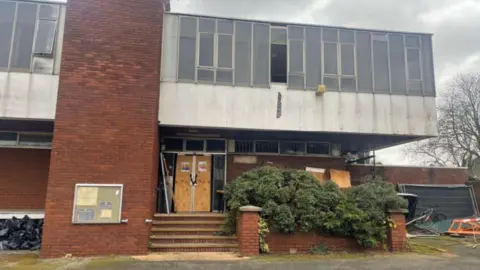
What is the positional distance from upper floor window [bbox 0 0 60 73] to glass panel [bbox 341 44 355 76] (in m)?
8.21

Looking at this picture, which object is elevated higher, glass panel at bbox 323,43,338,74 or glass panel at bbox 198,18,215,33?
glass panel at bbox 198,18,215,33

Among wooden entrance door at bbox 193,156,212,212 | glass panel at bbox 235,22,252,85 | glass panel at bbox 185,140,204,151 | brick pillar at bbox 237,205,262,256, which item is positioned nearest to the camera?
brick pillar at bbox 237,205,262,256

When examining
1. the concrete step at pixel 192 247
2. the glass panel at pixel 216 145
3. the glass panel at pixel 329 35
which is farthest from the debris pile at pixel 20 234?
the glass panel at pixel 329 35

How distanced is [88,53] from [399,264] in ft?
28.5

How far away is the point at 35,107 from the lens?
372 inches

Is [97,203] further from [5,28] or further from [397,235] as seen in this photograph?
[397,235]

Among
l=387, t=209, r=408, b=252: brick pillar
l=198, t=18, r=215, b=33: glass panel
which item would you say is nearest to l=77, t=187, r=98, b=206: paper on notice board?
l=198, t=18, r=215, b=33: glass panel

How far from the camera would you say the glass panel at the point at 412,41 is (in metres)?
11.6

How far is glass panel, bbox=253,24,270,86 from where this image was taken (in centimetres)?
1070

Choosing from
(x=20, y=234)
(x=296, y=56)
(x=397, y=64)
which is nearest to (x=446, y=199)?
(x=397, y=64)

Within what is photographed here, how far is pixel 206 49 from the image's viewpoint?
10.6 m

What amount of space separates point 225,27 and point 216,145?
3.91 m

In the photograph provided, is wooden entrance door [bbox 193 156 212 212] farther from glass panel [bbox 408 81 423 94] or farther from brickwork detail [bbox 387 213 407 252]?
glass panel [bbox 408 81 423 94]

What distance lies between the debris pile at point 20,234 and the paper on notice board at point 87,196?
6.92 ft
